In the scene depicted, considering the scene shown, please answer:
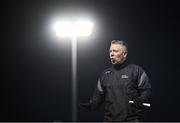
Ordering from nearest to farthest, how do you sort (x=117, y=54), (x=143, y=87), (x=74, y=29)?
1. (x=143, y=87)
2. (x=117, y=54)
3. (x=74, y=29)

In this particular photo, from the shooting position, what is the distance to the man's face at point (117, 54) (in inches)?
171

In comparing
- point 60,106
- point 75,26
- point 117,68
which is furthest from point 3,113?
point 117,68

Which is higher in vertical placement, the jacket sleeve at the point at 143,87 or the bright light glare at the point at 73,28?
the bright light glare at the point at 73,28

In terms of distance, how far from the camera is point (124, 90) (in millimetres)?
4219

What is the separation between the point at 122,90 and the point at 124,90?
0.9 inches

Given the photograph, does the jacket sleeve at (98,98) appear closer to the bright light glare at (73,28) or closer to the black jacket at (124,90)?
the black jacket at (124,90)

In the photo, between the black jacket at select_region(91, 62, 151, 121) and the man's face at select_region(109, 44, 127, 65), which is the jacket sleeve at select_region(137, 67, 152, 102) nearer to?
the black jacket at select_region(91, 62, 151, 121)

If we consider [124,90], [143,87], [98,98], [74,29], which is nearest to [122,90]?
[124,90]

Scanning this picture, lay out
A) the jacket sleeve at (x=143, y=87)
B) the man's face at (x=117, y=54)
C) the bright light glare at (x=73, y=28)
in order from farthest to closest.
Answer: the bright light glare at (x=73, y=28), the man's face at (x=117, y=54), the jacket sleeve at (x=143, y=87)

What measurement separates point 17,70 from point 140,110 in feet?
42.4

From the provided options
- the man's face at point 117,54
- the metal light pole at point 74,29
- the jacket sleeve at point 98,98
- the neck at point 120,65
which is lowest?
the jacket sleeve at point 98,98

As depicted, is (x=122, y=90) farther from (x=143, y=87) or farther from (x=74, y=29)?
(x=74, y=29)

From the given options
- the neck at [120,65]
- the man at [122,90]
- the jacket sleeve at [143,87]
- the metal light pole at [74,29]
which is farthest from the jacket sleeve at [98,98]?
the metal light pole at [74,29]

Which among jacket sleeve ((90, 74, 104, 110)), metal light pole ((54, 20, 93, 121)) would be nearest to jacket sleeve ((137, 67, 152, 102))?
jacket sleeve ((90, 74, 104, 110))
